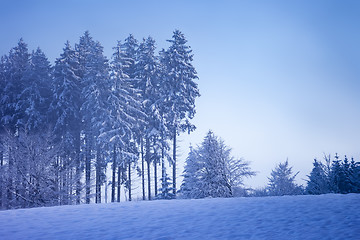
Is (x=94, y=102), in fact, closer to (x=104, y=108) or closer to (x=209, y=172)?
(x=104, y=108)

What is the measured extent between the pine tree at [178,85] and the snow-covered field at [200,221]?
13.9 metres

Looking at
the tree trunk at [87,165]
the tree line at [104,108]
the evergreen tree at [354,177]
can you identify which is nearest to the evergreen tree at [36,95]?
the tree line at [104,108]

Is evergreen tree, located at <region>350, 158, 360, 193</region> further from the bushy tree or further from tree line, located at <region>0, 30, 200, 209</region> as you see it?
tree line, located at <region>0, 30, 200, 209</region>

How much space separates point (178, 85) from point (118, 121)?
6432 millimetres

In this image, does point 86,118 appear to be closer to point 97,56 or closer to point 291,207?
point 97,56

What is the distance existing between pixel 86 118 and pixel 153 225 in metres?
18.3

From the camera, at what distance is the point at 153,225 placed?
6.82m

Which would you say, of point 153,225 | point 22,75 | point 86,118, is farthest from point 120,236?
point 22,75

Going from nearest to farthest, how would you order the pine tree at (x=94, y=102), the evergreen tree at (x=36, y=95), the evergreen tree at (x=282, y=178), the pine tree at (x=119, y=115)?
the pine tree at (x=119, y=115) < the pine tree at (x=94, y=102) < the evergreen tree at (x=36, y=95) < the evergreen tree at (x=282, y=178)

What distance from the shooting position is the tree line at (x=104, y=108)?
2141cm

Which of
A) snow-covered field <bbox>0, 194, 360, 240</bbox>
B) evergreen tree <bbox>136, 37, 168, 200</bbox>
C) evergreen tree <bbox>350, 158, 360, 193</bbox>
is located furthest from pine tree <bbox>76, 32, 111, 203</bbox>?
evergreen tree <bbox>350, 158, 360, 193</bbox>

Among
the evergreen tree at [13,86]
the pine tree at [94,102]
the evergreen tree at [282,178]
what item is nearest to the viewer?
the pine tree at [94,102]

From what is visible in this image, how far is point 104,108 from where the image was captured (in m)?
22.2

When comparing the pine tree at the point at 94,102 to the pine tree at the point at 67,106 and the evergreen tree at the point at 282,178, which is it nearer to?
the pine tree at the point at 67,106
